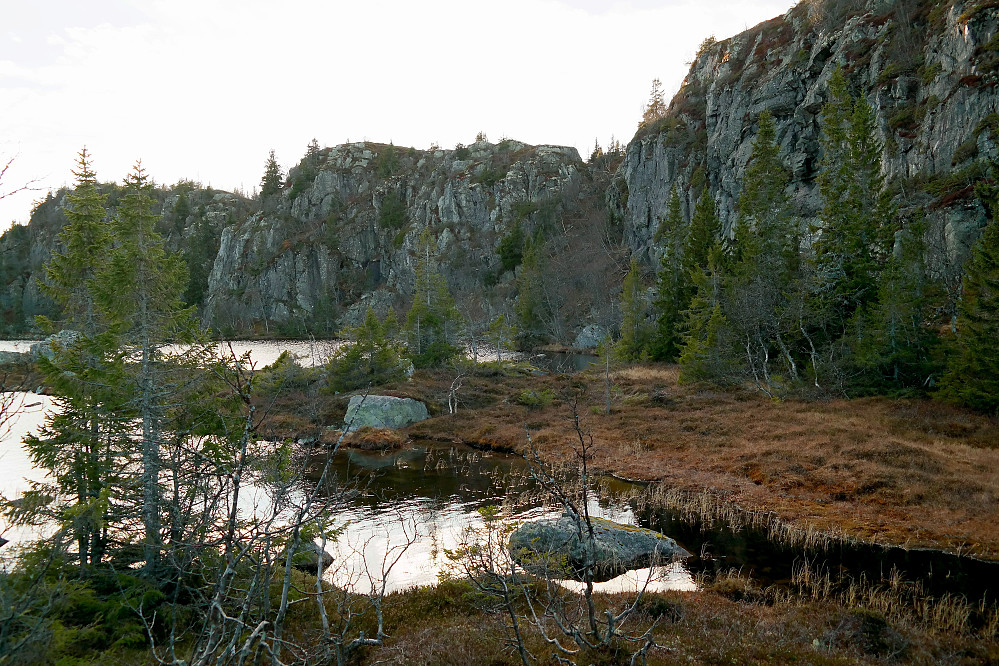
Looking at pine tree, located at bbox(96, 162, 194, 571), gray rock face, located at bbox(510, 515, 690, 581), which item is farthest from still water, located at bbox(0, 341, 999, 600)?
pine tree, located at bbox(96, 162, 194, 571)

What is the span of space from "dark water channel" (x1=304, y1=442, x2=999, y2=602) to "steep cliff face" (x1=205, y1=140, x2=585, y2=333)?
76385mm

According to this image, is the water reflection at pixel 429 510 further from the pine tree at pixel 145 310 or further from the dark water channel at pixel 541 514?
the pine tree at pixel 145 310

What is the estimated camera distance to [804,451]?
2364cm

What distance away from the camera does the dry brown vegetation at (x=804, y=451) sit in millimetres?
17516

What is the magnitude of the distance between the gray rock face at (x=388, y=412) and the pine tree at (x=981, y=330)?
2806cm

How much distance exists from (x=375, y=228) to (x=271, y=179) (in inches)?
1343

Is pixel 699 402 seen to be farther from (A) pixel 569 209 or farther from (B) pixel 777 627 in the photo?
(A) pixel 569 209

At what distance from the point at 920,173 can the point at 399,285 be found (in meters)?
88.6

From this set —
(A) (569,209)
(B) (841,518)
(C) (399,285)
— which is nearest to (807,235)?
(B) (841,518)

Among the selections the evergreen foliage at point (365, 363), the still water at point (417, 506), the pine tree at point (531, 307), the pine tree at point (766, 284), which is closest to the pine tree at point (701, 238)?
the pine tree at point (766, 284)

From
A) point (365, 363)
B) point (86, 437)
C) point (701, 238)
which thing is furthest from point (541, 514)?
point (701, 238)

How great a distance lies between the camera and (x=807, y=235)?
45594 millimetres

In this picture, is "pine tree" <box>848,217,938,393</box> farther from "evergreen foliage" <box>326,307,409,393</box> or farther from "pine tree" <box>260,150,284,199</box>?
"pine tree" <box>260,150,284,199</box>

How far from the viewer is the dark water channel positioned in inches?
566
